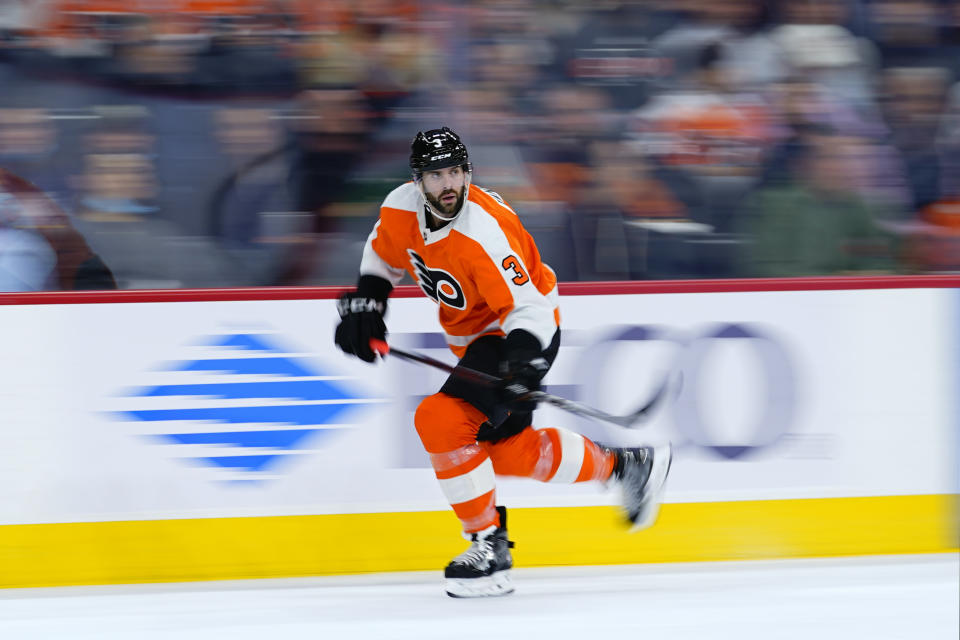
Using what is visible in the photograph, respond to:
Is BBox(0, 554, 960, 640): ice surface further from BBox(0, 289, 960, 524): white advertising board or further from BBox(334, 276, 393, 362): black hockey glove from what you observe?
BBox(334, 276, 393, 362): black hockey glove

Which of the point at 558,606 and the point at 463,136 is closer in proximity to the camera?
the point at 558,606

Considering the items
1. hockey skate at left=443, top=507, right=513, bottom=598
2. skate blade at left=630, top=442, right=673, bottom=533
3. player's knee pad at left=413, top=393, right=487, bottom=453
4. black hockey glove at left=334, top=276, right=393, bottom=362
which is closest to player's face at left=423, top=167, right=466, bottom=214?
black hockey glove at left=334, top=276, right=393, bottom=362

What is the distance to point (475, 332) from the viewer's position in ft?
9.94

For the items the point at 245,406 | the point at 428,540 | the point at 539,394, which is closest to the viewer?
the point at 539,394

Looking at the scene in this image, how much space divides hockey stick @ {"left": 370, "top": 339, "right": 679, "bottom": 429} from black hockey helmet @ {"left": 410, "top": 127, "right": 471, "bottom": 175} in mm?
471

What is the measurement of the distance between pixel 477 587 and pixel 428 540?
331 millimetres

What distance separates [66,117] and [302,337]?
102 centimetres

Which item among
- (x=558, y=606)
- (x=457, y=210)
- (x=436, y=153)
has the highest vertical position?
(x=436, y=153)

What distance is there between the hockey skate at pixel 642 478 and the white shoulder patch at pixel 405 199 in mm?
907

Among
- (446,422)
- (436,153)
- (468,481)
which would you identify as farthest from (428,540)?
(436,153)

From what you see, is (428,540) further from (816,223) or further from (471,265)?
(816,223)

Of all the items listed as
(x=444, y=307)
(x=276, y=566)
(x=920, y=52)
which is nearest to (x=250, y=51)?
(x=444, y=307)

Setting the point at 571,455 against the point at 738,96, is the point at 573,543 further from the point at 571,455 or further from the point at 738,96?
the point at 738,96

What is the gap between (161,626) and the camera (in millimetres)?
2814
